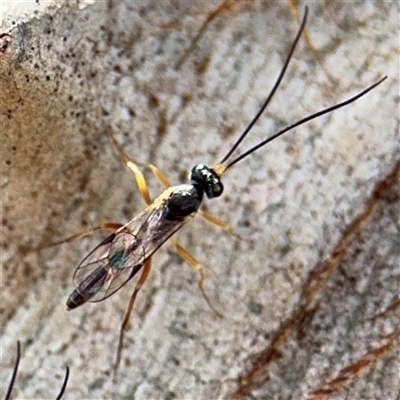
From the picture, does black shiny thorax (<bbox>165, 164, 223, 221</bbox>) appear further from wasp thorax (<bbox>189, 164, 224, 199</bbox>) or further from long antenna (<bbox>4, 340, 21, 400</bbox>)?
long antenna (<bbox>4, 340, 21, 400</bbox>)

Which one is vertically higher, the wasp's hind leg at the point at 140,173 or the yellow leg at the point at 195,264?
the wasp's hind leg at the point at 140,173

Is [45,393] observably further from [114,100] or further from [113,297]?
[114,100]

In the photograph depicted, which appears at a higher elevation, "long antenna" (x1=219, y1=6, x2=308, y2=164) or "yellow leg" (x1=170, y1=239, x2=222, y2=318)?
"long antenna" (x1=219, y1=6, x2=308, y2=164)

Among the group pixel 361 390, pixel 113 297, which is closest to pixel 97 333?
pixel 113 297

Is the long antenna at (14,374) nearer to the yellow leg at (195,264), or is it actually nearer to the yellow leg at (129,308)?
the yellow leg at (129,308)

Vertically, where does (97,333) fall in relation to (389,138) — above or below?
below

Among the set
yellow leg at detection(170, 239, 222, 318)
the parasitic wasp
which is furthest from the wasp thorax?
yellow leg at detection(170, 239, 222, 318)

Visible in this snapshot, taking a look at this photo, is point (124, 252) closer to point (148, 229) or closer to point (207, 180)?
point (148, 229)

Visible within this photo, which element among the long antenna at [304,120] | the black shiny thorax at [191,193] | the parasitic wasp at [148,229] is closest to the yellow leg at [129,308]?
the parasitic wasp at [148,229]
